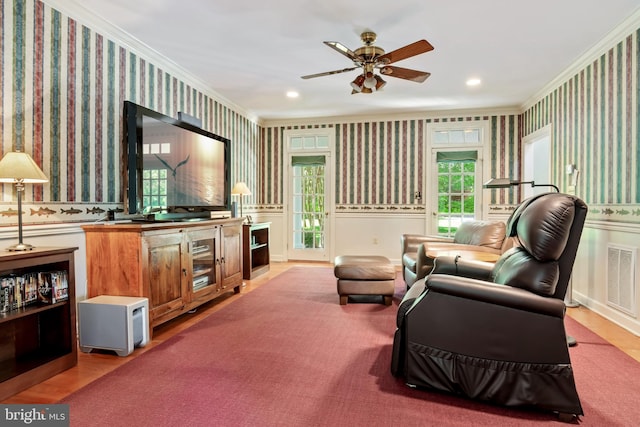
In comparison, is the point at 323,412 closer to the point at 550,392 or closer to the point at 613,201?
the point at 550,392

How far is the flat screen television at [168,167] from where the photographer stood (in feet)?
9.44

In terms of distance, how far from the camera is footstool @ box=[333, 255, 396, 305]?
344cm

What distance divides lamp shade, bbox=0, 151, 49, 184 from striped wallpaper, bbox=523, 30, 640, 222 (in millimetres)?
4165

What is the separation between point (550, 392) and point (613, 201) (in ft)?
7.73

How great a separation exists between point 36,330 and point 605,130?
15.5 feet

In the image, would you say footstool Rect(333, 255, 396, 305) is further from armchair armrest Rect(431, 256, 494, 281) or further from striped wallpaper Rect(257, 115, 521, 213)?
striped wallpaper Rect(257, 115, 521, 213)

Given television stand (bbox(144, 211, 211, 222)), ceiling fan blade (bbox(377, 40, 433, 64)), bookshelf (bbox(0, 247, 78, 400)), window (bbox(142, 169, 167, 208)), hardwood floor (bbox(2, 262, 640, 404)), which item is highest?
ceiling fan blade (bbox(377, 40, 433, 64))

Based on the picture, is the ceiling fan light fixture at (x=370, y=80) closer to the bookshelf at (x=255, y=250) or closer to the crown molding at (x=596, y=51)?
the crown molding at (x=596, y=51)

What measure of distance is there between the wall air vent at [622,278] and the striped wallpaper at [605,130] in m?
0.29

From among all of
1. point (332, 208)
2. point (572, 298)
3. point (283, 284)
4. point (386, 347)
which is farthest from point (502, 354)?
point (332, 208)

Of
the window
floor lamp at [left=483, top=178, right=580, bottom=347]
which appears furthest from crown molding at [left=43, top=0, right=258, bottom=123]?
floor lamp at [left=483, top=178, right=580, bottom=347]

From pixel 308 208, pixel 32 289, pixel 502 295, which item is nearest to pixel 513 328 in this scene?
pixel 502 295

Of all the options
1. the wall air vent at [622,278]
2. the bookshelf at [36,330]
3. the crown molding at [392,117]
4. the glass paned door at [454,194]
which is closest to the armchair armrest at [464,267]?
the wall air vent at [622,278]

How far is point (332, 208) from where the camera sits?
625 cm
